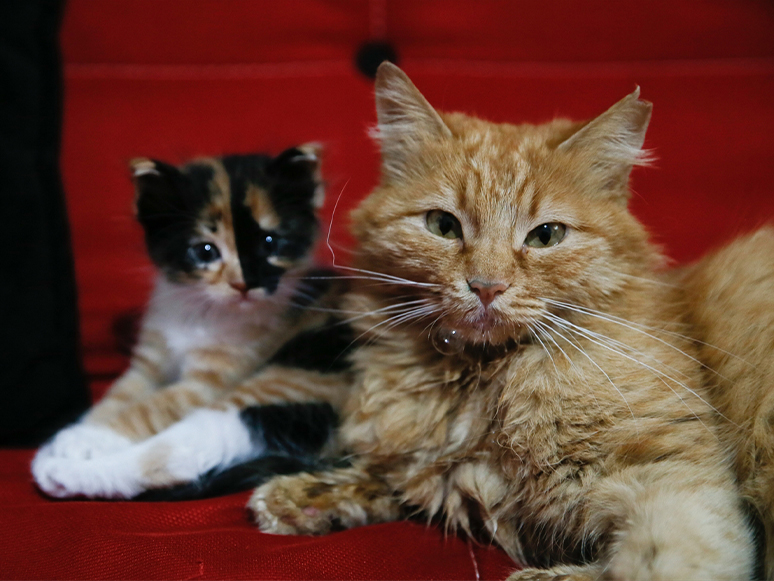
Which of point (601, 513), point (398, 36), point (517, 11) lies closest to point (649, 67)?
point (517, 11)

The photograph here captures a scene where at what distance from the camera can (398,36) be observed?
1.83m

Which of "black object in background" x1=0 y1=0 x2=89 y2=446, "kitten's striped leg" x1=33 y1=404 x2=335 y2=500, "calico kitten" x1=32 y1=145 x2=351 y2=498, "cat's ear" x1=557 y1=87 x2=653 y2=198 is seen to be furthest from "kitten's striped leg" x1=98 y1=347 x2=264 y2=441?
"cat's ear" x1=557 y1=87 x2=653 y2=198

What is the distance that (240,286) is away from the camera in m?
1.42

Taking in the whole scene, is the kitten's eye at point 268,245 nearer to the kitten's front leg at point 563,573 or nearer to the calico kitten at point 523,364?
the calico kitten at point 523,364

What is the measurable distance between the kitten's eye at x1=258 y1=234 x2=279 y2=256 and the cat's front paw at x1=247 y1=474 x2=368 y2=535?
0.54 m

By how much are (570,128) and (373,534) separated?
874 mm

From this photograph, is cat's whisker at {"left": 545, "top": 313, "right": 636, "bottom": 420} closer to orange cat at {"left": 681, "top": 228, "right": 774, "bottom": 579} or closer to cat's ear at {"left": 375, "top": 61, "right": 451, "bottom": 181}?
orange cat at {"left": 681, "top": 228, "right": 774, "bottom": 579}

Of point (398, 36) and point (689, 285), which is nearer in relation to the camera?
point (689, 285)

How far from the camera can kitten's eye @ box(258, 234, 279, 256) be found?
143 centimetres

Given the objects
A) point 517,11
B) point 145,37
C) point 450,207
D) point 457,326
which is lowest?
point 457,326

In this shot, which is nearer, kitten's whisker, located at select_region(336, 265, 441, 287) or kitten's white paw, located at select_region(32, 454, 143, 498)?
kitten's whisker, located at select_region(336, 265, 441, 287)

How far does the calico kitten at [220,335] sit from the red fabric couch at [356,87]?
20cm

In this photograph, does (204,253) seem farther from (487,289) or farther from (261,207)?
(487,289)

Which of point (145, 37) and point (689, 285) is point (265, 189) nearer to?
point (145, 37)
